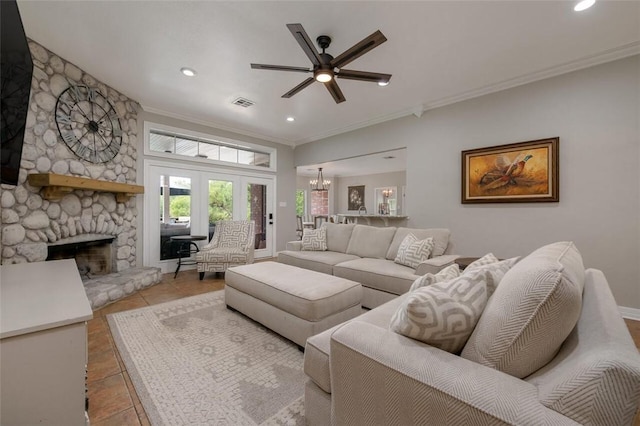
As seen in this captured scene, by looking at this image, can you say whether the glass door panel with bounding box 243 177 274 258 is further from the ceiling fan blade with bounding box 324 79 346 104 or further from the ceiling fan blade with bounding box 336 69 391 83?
the ceiling fan blade with bounding box 336 69 391 83

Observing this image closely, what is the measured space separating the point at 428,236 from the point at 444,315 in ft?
7.89

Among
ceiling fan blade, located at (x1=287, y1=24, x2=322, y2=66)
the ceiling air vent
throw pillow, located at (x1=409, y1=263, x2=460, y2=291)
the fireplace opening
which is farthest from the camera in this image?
the ceiling air vent

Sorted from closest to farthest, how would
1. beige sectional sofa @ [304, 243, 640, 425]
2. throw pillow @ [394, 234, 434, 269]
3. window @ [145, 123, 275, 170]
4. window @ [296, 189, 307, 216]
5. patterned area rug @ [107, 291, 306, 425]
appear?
beige sectional sofa @ [304, 243, 640, 425], patterned area rug @ [107, 291, 306, 425], throw pillow @ [394, 234, 434, 269], window @ [145, 123, 275, 170], window @ [296, 189, 307, 216]

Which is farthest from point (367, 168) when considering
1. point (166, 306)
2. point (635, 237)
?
point (166, 306)

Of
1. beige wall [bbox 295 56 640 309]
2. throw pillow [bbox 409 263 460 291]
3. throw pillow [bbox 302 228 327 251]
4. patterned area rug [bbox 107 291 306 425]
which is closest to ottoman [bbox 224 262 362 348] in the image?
patterned area rug [bbox 107 291 306 425]

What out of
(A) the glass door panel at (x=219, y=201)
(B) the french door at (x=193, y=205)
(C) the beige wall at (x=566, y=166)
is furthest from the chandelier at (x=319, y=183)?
(C) the beige wall at (x=566, y=166)

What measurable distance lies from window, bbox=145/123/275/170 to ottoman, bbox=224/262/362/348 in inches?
123

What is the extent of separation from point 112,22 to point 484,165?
4408 mm

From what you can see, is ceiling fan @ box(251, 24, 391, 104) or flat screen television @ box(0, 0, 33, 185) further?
ceiling fan @ box(251, 24, 391, 104)

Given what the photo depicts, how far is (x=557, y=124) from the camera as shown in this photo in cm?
305

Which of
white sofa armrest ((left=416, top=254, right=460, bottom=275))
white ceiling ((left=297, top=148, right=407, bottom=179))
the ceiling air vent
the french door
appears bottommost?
white sofa armrest ((left=416, top=254, right=460, bottom=275))

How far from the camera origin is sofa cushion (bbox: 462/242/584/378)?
73 centimetres

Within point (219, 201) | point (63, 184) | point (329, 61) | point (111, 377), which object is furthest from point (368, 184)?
point (111, 377)

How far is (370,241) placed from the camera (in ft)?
12.0
